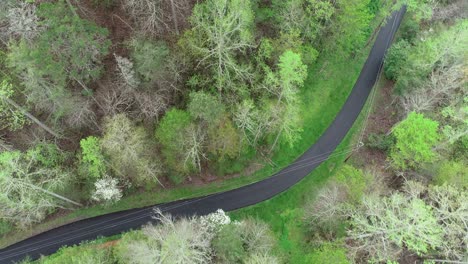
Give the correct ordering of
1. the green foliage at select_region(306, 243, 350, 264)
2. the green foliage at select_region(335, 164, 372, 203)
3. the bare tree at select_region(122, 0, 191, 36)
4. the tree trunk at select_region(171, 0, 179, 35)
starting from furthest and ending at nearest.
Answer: the green foliage at select_region(335, 164, 372, 203), the tree trunk at select_region(171, 0, 179, 35), the bare tree at select_region(122, 0, 191, 36), the green foliage at select_region(306, 243, 350, 264)

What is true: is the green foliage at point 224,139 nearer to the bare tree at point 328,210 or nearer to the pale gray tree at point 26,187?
the bare tree at point 328,210

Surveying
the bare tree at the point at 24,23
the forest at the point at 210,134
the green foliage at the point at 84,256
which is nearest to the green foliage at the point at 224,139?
the forest at the point at 210,134

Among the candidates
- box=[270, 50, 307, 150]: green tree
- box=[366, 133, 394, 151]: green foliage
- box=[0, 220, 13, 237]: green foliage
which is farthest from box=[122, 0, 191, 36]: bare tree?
box=[366, 133, 394, 151]: green foliage

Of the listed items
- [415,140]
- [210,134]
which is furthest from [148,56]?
[415,140]

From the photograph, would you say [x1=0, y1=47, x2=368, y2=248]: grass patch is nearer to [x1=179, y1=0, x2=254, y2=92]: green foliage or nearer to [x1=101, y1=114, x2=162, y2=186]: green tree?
[x1=101, y1=114, x2=162, y2=186]: green tree

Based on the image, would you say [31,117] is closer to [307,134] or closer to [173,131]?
[173,131]

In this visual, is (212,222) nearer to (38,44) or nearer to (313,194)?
(313,194)

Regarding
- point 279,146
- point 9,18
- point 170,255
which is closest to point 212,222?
point 170,255
